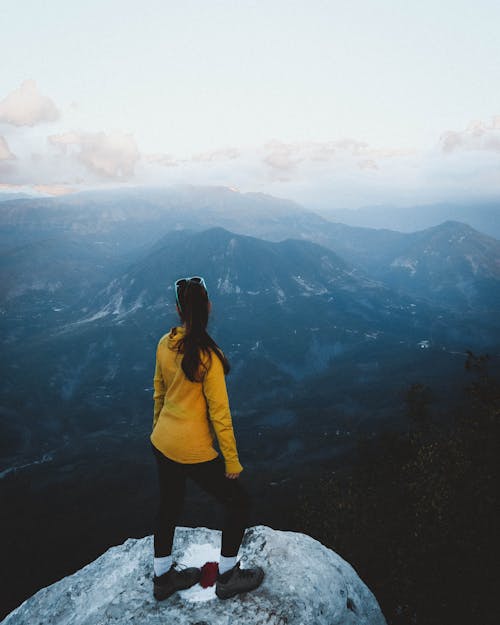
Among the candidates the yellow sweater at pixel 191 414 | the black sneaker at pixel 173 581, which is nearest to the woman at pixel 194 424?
the yellow sweater at pixel 191 414

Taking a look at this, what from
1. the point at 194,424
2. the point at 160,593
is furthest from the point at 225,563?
the point at 194,424

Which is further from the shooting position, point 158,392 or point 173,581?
point 173,581

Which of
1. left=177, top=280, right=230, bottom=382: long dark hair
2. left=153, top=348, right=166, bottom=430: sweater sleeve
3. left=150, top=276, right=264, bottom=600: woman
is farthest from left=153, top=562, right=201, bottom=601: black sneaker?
left=177, top=280, right=230, bottom=382: long dark hair

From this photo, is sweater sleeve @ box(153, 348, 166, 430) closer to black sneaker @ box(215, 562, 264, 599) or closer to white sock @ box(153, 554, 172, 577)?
white sock @ box(153, 554, 172, 577)

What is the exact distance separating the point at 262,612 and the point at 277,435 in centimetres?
9525

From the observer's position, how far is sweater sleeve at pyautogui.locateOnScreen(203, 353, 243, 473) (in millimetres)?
3666

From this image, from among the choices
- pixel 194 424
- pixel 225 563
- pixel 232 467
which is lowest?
pixel 225 563

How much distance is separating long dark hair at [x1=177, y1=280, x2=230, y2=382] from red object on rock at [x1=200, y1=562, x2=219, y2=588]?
295 centimetres

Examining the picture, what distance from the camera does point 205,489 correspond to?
13.0ft

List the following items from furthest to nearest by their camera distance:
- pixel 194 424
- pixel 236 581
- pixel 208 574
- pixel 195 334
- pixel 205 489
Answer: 1. pixel 208 574
2. pixel 236 581
3. pixel 205 489
4. pixel 194 424
5. pixel 195 334

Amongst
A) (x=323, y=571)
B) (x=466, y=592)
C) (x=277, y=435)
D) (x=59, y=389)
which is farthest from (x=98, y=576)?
(x=59, y=389)

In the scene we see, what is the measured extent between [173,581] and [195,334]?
3.31 metres

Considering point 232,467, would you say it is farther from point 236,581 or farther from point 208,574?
point 208,574

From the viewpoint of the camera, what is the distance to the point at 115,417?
10850 centimetres
